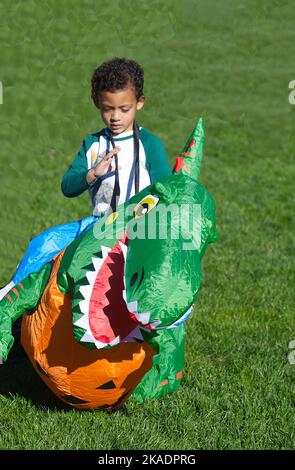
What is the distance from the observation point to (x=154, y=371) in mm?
4430

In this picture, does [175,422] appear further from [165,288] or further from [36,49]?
[36,49]

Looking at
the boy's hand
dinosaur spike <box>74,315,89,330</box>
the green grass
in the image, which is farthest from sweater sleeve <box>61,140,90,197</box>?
the green grass

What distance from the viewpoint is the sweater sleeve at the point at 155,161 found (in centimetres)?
404

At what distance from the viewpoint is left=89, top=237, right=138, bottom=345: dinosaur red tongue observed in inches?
128

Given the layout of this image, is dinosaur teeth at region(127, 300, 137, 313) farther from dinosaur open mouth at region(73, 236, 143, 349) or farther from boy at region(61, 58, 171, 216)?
boy at region(61, 58, 171, 216)

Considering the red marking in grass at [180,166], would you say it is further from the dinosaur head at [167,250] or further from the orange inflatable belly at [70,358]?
the orange inflatable belly at [70,358]

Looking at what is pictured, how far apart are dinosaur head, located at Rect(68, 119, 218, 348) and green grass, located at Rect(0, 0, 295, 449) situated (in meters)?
0.93

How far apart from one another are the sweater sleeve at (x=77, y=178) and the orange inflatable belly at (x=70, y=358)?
16.5 inches

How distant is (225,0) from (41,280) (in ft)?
29.7

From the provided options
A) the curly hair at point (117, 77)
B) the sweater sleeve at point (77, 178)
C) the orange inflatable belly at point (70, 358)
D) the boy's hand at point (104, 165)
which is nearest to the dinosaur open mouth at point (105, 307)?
the orange inflatable belly at point (70, 358)

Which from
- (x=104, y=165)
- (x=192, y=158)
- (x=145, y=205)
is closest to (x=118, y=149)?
(x=104, y=165)

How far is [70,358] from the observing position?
372cm

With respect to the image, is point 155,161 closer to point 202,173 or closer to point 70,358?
point 70,358

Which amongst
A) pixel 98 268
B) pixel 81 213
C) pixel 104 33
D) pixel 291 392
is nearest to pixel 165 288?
pixel 98 268
